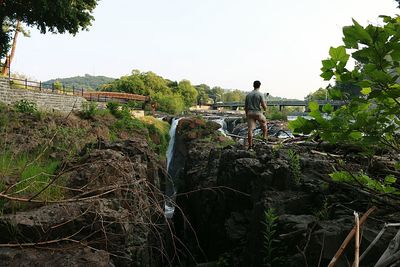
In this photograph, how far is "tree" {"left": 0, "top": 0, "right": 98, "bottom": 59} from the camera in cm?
1983

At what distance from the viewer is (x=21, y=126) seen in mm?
16578

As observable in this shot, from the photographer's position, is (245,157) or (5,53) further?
(5,53)

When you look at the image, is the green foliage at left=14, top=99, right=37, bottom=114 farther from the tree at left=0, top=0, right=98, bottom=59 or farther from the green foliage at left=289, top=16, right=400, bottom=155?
the green foliage at left=289, top=16, right=400, bottom=155

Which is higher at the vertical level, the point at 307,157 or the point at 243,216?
the point at 307,157

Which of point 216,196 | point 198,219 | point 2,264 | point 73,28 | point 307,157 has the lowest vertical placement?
point 198,219

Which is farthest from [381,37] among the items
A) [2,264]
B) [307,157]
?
[307,157]

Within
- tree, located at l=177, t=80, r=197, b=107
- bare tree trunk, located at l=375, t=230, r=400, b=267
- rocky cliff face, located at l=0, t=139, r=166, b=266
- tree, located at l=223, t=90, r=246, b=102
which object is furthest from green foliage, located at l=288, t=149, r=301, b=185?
tree, located at l=223, t=90, r=246, b=102

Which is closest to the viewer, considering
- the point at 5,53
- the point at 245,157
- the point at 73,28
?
the point at 245,157

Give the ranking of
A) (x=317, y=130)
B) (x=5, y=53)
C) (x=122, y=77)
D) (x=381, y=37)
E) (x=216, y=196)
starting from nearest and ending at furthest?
(x=381, y=37) → (x=317, y=130) → (x=216, y=196) → (x=5, y=53) → (x=122, y=77)

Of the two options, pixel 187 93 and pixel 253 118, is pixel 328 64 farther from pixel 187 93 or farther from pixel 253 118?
pixel 187 93

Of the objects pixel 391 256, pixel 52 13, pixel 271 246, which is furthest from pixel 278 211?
pixel 52 13

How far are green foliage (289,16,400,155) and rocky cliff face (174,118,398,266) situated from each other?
80cm

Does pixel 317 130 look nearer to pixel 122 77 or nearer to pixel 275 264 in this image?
pixel 275 264

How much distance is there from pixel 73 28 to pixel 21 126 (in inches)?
386
